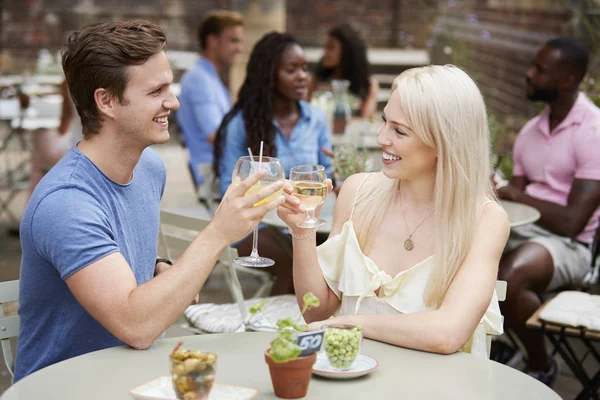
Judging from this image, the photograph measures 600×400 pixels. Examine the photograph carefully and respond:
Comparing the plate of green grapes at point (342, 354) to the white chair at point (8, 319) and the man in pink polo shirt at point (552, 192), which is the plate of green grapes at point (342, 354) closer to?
the white chair at point (8, 319)

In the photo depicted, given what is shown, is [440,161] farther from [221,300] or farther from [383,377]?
[221,300]

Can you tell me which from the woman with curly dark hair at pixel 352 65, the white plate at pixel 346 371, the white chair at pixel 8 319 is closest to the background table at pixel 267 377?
the white plate at pixel 346 371

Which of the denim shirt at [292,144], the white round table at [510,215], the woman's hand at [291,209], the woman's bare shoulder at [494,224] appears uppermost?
the woman's hand at [291,209]

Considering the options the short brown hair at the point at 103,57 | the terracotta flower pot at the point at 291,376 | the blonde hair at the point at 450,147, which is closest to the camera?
the terracotta flower pot at the point at 291,376

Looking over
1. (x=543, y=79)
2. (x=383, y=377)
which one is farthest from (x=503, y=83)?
(x=383, y=377)

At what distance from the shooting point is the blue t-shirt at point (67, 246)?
86.4 inches

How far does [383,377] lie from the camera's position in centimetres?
213

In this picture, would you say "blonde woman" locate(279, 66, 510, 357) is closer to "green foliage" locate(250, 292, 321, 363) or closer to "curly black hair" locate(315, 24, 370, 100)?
"green foliage" locate(250, 292, 321, 363)

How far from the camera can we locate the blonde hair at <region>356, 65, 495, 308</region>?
2.53m

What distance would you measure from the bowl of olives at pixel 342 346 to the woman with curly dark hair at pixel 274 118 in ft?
8.92

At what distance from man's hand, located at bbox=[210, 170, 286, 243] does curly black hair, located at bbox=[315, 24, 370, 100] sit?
613 cm

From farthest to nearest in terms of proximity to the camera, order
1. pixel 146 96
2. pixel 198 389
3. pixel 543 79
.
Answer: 1. pixel 543 79
2. pixel 146 96
3. pixel 198 389

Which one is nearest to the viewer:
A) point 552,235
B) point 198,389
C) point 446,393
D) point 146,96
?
point 198,389

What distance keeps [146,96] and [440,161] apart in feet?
2.69
